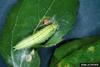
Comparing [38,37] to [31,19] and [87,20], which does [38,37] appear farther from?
[87,20]

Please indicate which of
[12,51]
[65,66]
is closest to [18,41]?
[12,51]

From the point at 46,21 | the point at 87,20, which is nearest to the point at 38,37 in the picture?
the point at 46,21

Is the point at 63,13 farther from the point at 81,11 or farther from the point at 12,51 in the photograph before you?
the point at 12,51

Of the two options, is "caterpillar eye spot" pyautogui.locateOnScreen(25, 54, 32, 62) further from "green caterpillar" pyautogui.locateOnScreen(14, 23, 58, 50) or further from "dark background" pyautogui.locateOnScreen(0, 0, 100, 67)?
"dark background" pyautogui.locateOnScreen(0, 0, 100, 67)

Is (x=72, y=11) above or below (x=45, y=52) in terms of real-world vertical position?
above

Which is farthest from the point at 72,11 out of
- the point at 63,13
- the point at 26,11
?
the point at 26,11

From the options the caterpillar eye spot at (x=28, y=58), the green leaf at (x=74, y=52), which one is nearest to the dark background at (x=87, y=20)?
the green leaf at (x=74, y=52)
